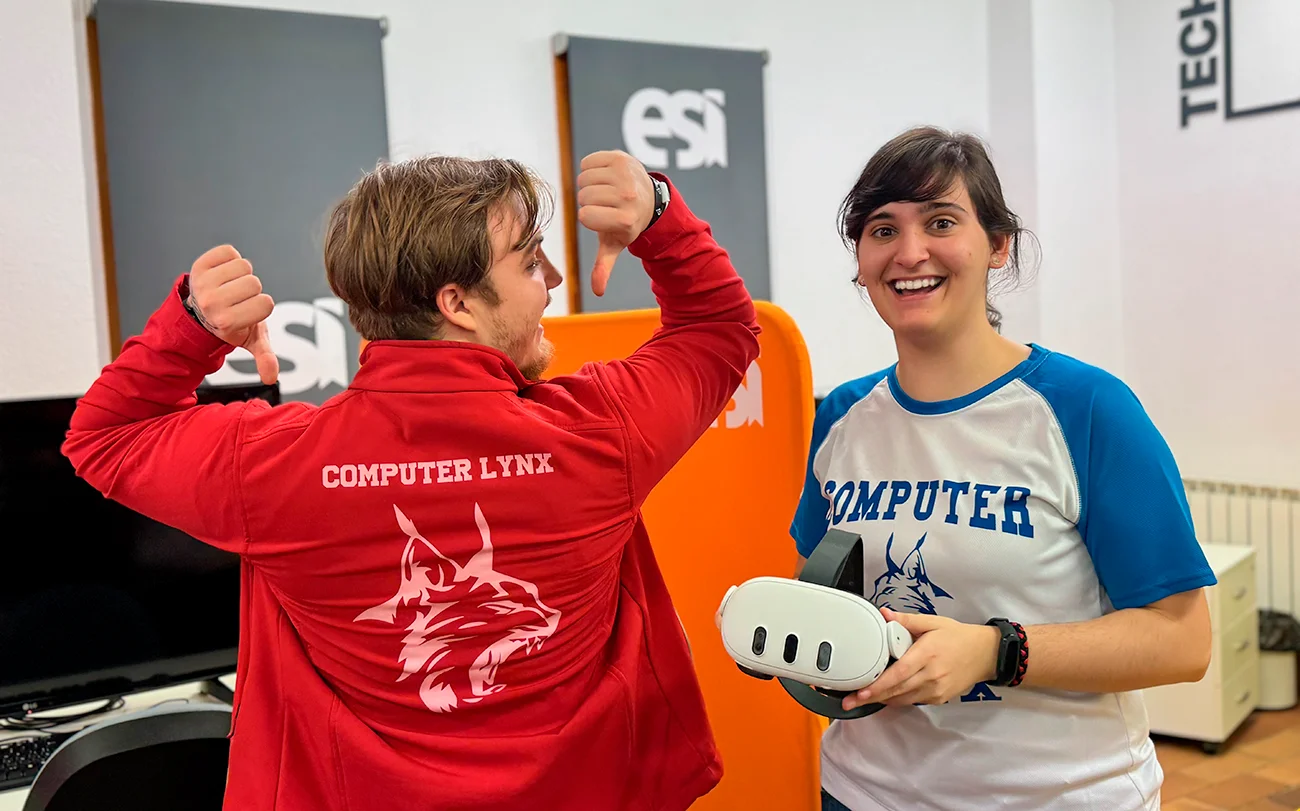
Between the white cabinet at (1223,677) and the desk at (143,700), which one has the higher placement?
the desk at (143,700)

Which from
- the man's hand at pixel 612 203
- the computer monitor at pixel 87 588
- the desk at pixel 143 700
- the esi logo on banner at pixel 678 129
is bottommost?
the desk at pixel 143 700

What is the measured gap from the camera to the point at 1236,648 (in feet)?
11.5

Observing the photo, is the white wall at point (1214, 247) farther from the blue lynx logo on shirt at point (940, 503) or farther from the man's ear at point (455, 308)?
the man's ear at point (455, 308)

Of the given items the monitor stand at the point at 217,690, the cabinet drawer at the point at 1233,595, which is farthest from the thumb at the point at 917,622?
the cabinet drawer at the point at 1233,595

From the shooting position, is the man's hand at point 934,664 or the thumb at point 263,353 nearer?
the man's hand at point 934,664

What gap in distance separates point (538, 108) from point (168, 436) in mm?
2471

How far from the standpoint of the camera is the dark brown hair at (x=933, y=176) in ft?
3.92

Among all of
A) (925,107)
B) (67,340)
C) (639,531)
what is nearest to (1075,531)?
(639,531)

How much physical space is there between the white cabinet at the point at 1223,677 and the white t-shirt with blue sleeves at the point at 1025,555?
8.40ft

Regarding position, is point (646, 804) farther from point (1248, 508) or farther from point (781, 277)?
point (1248, 508)

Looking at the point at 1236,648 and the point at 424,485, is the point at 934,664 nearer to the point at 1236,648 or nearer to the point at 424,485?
the point at 424,485

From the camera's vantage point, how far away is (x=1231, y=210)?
3.94 metres

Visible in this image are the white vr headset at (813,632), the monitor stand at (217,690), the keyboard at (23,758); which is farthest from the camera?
the monitor stand at (217,690)

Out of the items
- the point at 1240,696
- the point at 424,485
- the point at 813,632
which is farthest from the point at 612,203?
the point at 1240,696
